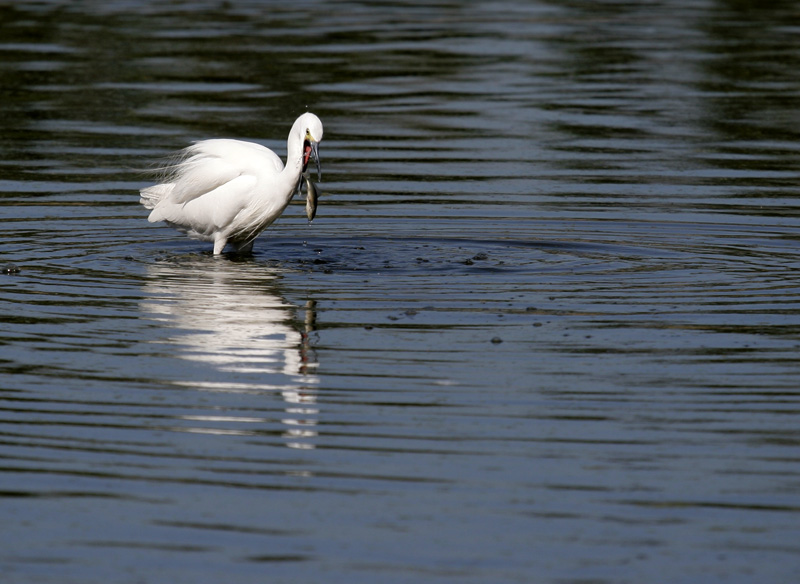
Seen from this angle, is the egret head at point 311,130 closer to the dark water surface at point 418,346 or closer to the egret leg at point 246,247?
the dark water surface at point 418,346

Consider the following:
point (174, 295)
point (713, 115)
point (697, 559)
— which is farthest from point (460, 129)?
point (697, 559)

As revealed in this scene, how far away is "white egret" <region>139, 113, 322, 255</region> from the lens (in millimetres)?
11453

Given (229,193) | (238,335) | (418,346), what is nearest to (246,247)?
(229,193)

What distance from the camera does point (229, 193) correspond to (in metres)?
11.6

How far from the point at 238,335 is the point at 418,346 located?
1076 millimetres

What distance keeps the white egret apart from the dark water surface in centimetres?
29

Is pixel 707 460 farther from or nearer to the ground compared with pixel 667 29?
nearer to the ground

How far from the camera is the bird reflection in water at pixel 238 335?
721 cm

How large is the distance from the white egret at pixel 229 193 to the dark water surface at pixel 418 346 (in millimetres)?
286

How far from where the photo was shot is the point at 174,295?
9945 mm

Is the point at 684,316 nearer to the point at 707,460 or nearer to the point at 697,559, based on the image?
the point at 707,460

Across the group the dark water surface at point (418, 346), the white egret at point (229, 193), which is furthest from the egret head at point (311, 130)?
the dark water surface at point (418, 346)

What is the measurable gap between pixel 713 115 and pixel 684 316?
944 cm

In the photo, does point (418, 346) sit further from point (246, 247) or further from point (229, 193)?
point (246, 247)
